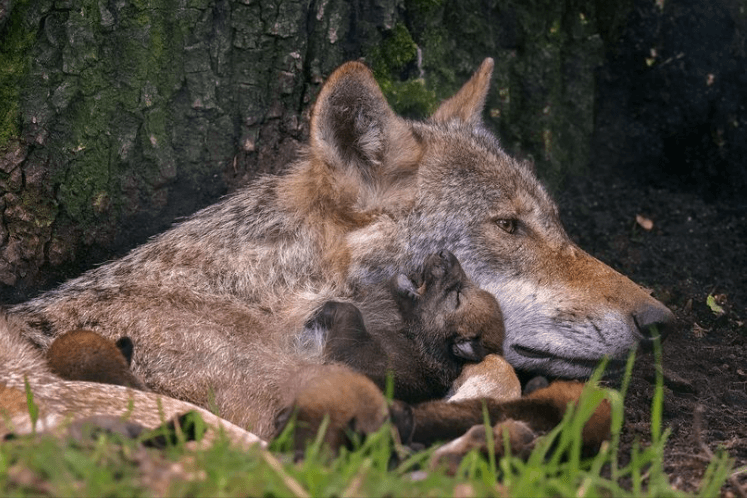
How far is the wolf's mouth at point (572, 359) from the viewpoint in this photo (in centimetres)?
514

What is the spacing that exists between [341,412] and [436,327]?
1345 millimetres

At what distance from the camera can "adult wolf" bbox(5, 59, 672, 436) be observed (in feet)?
16.3

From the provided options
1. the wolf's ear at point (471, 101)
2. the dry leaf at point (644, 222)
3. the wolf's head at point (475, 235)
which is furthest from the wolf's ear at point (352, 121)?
the dry leaf at point (644, 222)

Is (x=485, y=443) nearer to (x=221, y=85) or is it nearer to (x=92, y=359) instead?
(x=92, y=359)

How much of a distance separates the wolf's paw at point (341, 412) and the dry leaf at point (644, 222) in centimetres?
407

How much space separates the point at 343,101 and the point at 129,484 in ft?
9.01

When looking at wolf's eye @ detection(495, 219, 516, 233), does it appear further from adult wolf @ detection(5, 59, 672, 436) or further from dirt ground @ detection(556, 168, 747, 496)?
dirt ground @ detection(556, 168, 747, 496)

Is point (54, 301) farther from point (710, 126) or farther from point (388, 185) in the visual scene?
point (710, 126)

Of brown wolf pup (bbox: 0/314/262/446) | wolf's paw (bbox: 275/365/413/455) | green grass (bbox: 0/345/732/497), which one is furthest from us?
brown wolf pup (bbox: 0/314/262/446)

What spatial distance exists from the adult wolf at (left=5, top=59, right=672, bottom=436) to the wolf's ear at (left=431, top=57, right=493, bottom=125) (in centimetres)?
68

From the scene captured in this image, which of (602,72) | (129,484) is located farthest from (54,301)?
(602,72)

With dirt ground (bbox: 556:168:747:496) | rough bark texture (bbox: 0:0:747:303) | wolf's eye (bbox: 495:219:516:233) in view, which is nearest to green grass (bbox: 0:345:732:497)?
dirt ground (bbox: 556:168:747:496)

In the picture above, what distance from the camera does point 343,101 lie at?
5.06 metres

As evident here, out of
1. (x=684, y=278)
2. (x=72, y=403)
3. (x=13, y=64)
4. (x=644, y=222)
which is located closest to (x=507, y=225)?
(x=684, y=278)
